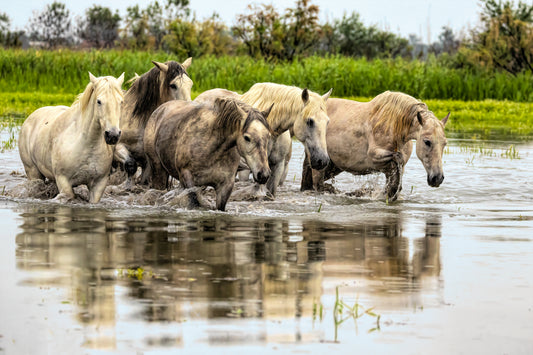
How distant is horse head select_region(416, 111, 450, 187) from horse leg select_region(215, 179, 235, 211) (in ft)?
8.96

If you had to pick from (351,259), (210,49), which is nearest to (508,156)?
(351,259)

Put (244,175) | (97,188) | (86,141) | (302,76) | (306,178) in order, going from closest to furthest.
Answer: (86,141) → (97,188) → (244,175) → (306,178) → (302,76)

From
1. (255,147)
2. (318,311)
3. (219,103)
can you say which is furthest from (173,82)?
(318,311)

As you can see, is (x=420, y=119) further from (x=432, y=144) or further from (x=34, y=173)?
(x=34, y=173)

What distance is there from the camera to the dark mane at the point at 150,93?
1217cm

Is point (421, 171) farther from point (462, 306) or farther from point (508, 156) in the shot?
point (462, 306)

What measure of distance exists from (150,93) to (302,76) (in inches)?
754

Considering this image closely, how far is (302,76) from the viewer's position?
31.1m

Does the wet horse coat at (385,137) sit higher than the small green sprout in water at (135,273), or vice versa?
the wet horse coat at (385,137)

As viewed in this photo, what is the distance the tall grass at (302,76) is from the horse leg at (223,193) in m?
19.9

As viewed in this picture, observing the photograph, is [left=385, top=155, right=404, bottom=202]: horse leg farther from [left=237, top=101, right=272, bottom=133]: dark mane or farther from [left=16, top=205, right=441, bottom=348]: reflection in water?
[left=237, top=101, right=272, bottom=133]: dark mane

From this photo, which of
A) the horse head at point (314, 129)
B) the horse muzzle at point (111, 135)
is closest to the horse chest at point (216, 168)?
the horse muzzle at point (111, 135)

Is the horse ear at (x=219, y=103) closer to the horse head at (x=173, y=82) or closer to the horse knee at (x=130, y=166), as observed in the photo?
the horse head at (x=173, y=82)

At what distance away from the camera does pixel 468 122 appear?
89.1ft
